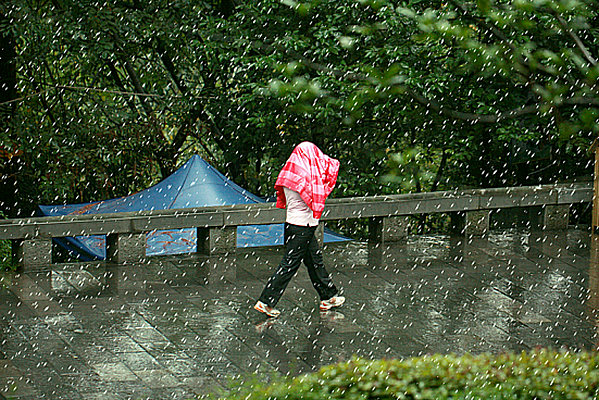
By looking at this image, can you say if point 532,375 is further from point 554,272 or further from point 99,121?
point 99,121

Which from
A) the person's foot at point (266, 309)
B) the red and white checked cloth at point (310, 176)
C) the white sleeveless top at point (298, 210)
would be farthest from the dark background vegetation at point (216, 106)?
the person's foot at point (266, 309)

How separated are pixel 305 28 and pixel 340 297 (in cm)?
583

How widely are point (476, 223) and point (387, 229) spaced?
1.43 meters

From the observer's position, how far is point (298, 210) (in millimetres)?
8062

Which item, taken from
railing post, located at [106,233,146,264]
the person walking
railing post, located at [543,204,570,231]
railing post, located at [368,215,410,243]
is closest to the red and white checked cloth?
the person walking

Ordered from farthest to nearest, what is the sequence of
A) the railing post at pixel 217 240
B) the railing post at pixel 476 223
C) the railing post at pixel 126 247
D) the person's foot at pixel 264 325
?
the railing post at pixel 476 223 → the railing post at pixel 217 240 → the railing post at pixel 126 247 → the person's foot at pixel 264 325

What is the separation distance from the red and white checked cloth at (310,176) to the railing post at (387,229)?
10.6 ft

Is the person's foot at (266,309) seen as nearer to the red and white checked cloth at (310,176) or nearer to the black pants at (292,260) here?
the black pants at (292,260)

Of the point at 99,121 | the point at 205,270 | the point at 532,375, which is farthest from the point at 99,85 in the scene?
the point at 532,375

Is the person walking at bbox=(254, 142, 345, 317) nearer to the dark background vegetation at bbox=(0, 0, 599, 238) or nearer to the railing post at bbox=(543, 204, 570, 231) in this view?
the dark background vegetation at bbox=(0, 0, 599, 238)

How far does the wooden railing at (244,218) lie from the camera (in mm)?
9516

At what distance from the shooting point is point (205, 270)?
388 inches

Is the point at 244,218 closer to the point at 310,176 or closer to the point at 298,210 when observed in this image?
→ the point at 298,210

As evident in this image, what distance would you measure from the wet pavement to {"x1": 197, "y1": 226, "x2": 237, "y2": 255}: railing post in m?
0.16
